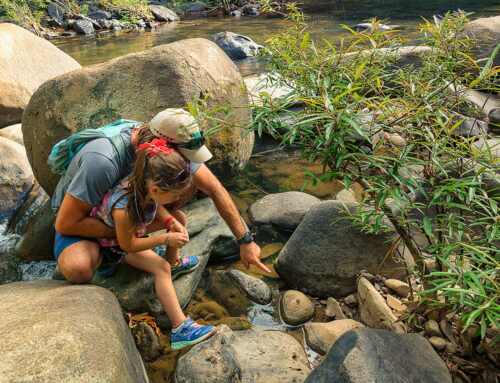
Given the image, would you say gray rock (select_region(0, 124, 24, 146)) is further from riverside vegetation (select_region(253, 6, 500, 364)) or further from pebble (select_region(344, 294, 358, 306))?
pebble (select_region(344, 294, 358, 306))

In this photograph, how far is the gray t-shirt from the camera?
8.52ft

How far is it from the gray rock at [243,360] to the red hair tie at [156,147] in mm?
1147

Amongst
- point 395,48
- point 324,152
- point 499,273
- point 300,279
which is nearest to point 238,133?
point 300,279

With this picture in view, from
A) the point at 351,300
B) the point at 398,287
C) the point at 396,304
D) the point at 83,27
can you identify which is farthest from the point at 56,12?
the point at 396,304

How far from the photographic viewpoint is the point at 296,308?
3.20 m

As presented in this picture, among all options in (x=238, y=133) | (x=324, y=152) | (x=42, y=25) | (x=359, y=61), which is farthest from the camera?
(x=42, y=25)

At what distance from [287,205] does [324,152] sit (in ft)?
7.29

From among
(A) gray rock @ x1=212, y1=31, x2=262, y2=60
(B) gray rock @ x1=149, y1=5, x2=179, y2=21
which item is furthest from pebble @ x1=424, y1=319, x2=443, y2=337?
(B) gray rock @ x1=149, y1=5, x2=179, y2=21

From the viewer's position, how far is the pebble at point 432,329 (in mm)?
2495

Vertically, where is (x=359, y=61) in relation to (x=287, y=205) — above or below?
above

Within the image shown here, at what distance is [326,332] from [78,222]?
170cm

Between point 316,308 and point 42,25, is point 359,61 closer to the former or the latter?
point 316,308

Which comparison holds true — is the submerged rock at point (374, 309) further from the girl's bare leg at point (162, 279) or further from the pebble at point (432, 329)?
the girl's bare leg at point (162, 279)

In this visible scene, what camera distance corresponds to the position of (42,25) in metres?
18.3
